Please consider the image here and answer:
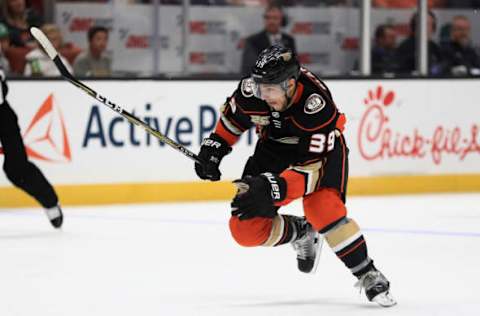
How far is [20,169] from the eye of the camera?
6137 mm

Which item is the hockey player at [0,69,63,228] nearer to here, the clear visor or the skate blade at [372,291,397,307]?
the clear visor

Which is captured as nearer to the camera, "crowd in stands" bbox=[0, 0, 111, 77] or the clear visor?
the clear visor

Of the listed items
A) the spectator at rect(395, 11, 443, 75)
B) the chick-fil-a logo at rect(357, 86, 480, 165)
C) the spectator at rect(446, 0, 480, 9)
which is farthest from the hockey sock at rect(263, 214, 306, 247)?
the spectator at rect(446, 0, 480, 9)

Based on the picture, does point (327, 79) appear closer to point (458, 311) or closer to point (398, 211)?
point (398, 211)

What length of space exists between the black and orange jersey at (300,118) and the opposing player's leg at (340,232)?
4.9 inches

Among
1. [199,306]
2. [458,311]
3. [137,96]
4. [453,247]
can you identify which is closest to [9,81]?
[137,96]

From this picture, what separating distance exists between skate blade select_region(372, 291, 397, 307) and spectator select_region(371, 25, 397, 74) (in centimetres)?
452

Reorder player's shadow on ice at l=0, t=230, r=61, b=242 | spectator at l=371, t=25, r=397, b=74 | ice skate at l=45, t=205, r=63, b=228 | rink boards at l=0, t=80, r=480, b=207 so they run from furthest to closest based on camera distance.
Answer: spectator at l=371, t=25, r=397, b=74
rink boards at l=0, t=80, r=480, b=207
ice skate at l=45, t=205, r=63, b=228
player's shadow on ice at l=0, t=230, r=61, b=242

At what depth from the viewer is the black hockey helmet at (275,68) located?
3836 mm

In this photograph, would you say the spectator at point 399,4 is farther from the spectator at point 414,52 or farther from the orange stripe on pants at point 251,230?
the orange stripe on pants at point 251,230

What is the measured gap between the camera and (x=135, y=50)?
310 inches

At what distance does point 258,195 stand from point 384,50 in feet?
15.9

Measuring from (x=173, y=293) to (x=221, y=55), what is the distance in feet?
13.0

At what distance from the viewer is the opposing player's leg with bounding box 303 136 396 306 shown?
3975 mm
